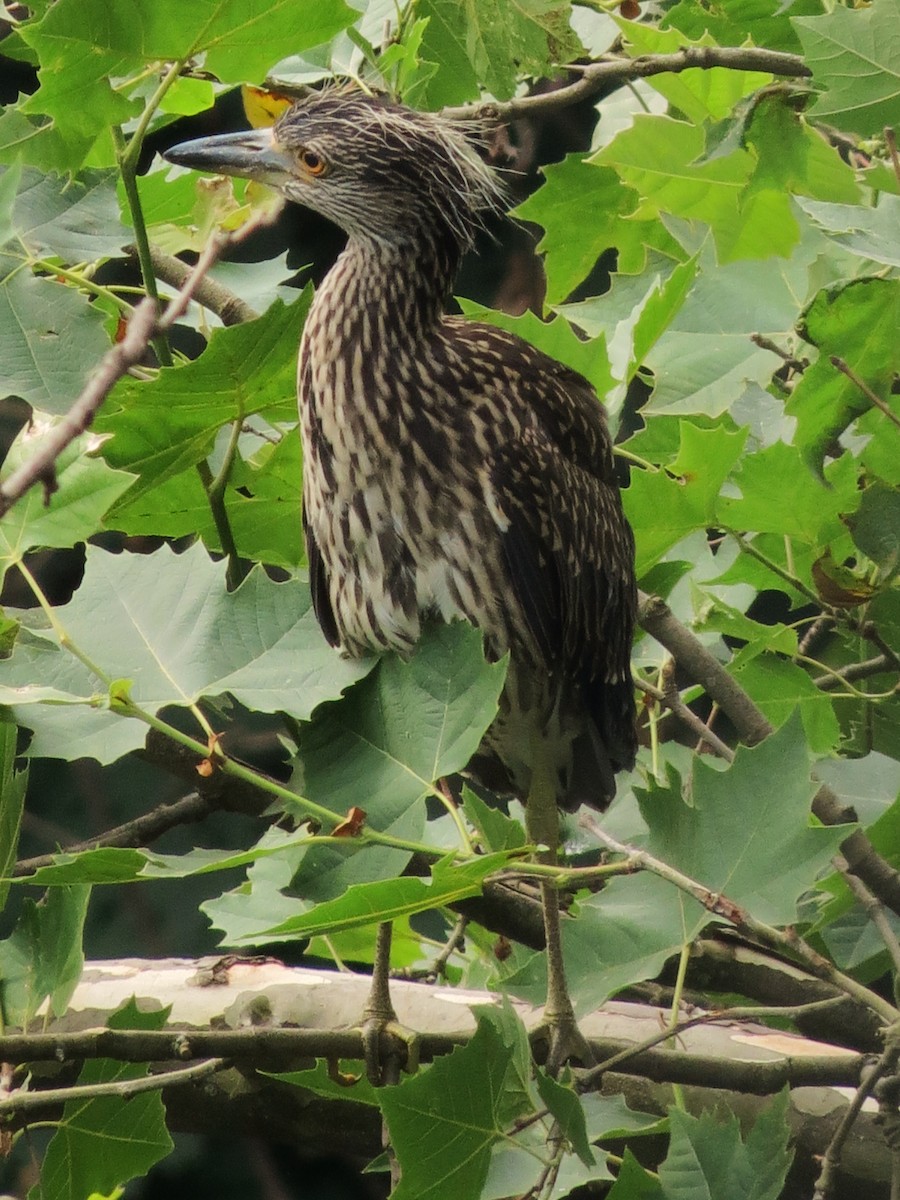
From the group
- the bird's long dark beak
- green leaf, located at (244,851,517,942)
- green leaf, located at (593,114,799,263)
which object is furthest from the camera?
the bird's long dark beak

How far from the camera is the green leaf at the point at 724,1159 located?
111 centimetres

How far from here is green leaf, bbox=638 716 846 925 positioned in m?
1.11

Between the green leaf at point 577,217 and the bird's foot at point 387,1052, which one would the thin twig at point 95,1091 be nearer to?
the bird's foot at point 387,1052

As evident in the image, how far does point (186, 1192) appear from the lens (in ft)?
14.4

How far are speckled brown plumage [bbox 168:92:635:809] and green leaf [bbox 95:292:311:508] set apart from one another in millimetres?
280

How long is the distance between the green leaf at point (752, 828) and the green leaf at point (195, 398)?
47 cm

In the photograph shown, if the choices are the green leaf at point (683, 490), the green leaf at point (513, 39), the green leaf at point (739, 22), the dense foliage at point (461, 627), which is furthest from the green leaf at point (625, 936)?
the green leaf at point (739, 22)

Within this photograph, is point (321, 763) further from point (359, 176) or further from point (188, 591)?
point (359, 176)

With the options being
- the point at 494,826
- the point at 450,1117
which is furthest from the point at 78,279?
the point at 450,1117

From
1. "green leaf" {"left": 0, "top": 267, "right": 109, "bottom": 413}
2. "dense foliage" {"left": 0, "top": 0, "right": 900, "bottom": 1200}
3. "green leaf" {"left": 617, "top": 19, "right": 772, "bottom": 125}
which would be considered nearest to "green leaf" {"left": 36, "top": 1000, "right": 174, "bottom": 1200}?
"dense foliage" {"left": 0, "top": 0, "right": 900, "bottom": 1200}

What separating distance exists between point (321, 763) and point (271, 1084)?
63 cm

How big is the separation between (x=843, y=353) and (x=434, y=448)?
0.46 meters

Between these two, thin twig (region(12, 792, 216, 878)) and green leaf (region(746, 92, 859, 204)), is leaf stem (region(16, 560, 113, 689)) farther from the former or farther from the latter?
green leaf (region(746, 92, 859, 204))

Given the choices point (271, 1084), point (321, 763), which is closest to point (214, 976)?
point (271, 1084)
